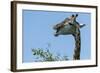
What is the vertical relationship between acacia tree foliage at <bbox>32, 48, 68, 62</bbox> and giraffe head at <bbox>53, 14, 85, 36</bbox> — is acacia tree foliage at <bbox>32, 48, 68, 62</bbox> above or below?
below

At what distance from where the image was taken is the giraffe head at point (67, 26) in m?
1.75

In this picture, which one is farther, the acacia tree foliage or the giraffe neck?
the giraffe neck

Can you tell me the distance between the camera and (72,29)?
180cm

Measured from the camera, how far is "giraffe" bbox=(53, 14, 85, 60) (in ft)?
5.77

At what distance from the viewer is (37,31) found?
1679mm

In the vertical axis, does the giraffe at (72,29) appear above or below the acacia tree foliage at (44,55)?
above

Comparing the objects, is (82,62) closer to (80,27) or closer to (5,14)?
(80,27)

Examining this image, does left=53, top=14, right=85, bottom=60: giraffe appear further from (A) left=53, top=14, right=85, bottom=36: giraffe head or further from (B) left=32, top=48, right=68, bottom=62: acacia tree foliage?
(B) left=32, top=48, right=68, bottom=62: acacia tree foliage

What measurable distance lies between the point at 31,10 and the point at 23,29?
148 millimetres

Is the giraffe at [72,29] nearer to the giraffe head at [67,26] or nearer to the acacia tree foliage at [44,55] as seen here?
the giraffe head at [67,26]

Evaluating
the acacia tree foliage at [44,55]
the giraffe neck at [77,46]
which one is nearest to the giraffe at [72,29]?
the giraffe neck at [77,46]

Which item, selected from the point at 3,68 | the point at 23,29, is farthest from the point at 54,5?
the point at 3,68

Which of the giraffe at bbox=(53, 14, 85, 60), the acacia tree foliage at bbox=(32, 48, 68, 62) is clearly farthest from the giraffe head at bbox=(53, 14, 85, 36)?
the acacia tree foliage at bbox=(32, 48, 68, 62)

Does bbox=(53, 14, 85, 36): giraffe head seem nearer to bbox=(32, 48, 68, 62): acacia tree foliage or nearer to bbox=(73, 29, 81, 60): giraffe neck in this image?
bbox=(73, 29, 81, 60): giraffe neck
